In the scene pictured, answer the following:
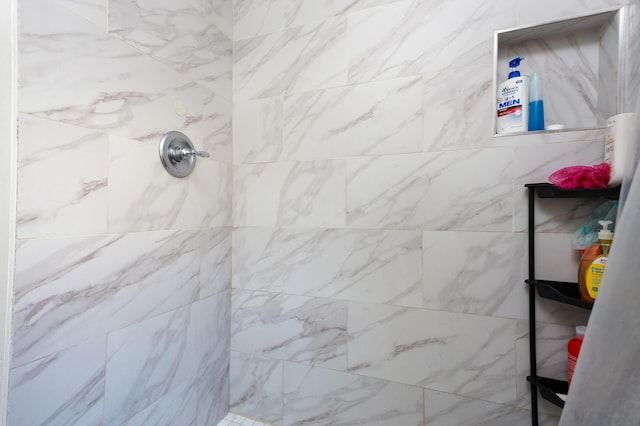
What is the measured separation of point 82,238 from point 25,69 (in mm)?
383

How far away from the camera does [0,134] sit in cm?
59

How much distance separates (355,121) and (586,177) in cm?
70

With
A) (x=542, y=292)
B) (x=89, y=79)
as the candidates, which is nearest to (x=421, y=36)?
(x=542, y=292)

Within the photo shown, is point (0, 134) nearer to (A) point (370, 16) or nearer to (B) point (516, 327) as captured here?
(A) point (370, 16)

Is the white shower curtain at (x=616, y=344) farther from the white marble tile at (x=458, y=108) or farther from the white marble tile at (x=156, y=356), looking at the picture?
the white marble tile at (x=156, y=356)

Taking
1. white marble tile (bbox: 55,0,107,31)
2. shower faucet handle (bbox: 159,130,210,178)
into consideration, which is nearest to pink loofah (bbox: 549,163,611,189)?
shower faucet handle (bbox: 159,130,210,178)

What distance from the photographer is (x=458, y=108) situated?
95 centimetres

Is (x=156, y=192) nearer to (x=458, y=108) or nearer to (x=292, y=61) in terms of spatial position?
(x=292, y=61)

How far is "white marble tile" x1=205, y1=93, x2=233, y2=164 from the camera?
1.12m

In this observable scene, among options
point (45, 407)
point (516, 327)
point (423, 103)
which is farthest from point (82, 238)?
point (516, 327)

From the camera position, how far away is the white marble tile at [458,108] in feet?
3.05

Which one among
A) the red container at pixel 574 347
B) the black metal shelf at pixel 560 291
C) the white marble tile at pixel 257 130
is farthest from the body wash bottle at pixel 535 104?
the white marble tile at pixel 257 130

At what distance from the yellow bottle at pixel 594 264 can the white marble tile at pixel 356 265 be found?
16.6 inches

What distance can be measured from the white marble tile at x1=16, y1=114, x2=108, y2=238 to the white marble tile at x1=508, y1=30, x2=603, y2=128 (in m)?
1.32
